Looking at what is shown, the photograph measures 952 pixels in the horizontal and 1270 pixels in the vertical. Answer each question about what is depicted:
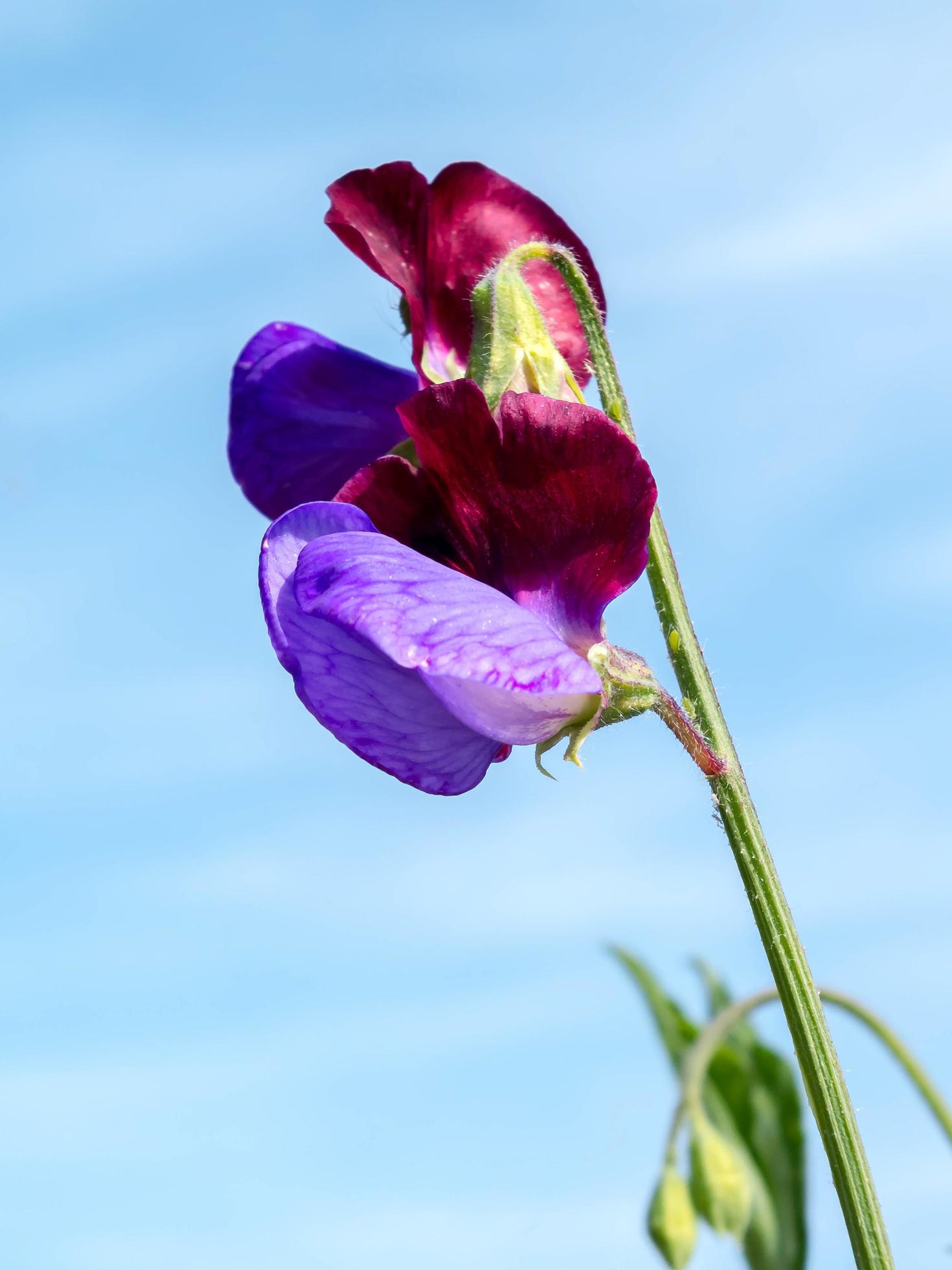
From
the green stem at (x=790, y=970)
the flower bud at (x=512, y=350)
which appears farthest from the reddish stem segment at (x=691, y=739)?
the flower bud at (x=512, y=350)

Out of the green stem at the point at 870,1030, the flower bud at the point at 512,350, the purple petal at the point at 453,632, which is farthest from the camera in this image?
the green stem at the point at 870,1030

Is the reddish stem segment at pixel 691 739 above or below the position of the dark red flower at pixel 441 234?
below

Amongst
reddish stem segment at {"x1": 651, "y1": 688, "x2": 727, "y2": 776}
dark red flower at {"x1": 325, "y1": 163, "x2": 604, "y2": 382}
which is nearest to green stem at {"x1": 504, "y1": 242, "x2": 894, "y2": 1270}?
reddish stem segment at {"x1": 651, "y1": 688, "x2": 727, "y2": 776}

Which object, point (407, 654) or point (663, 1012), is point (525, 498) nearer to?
point (407, 654)

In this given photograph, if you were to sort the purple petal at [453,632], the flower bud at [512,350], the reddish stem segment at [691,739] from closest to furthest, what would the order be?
1. the purple petal at [453,632]
2. the reddish stem segment at [691,739]
3. the flower bud at [512,350]

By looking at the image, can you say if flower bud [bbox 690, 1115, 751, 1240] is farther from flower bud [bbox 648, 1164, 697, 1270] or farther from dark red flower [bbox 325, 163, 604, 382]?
dark red flower [bbox 325, 163, 604, 382]

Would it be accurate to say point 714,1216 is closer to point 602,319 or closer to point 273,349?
point 602,319

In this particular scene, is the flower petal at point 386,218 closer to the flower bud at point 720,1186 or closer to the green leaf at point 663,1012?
the flower bud at point 720,1186
